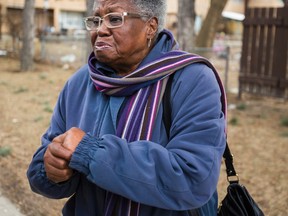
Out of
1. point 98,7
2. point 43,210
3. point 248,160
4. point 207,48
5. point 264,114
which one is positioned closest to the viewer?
point 98,7

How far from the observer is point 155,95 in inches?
65.9

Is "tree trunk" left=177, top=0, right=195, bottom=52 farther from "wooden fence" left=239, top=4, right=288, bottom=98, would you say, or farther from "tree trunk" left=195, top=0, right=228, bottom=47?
"tree trunk" left=195, top=0, right=228, bottom=47

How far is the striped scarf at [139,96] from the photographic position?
64.8 inches

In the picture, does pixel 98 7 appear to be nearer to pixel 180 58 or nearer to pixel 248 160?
pixel 180 58

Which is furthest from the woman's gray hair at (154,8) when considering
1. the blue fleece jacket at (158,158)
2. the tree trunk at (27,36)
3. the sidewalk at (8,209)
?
the tree trunk at (27,36)

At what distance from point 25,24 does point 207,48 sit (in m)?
7.41

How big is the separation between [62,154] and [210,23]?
976 cm

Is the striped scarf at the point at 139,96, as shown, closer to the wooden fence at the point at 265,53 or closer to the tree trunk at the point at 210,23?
the wooden fence at the point at 265,53

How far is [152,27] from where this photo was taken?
1829 millimetres

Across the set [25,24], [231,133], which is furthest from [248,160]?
[25,24]

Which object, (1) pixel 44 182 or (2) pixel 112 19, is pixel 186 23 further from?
(1) pixel 44 182

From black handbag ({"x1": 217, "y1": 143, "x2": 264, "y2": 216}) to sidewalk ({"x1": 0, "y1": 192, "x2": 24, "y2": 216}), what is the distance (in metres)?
2.69

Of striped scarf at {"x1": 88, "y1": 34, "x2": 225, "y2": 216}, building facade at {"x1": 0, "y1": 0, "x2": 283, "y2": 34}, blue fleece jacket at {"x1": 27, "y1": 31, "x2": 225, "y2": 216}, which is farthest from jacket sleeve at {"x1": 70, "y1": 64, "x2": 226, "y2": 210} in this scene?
building facade at {"x1": 0, "y1": 0, "x2": 283, "y2": 34}

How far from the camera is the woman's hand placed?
1.52 meters
